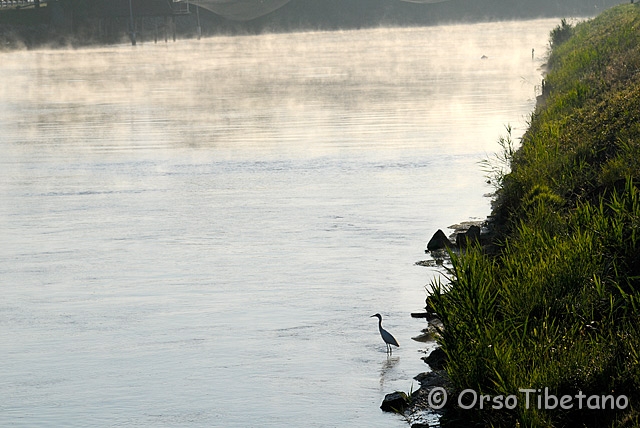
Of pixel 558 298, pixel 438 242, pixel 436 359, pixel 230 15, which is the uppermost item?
pixel 230 15

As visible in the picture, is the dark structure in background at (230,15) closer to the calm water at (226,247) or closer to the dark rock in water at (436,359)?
the calm water at (226,247)

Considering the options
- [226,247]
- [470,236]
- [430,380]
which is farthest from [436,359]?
[226,247]

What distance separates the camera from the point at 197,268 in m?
19.0

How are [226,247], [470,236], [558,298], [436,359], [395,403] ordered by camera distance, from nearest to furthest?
[395,403] → [558,298] → [436,359] → [470,236] → [226,247]

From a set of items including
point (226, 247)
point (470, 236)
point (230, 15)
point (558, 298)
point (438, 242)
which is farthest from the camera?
point (230, 15)

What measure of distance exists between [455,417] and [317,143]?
24420 mm

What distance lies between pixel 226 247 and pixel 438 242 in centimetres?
338

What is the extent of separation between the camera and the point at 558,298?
12914mm

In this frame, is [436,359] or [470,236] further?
[470,236]

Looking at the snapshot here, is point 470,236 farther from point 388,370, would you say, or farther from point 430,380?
point 430,380

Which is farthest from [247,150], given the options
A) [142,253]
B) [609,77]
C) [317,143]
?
[142,253]

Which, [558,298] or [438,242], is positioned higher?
[558,298]

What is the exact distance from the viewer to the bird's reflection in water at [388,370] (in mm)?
13305

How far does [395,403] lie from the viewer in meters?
12.3
